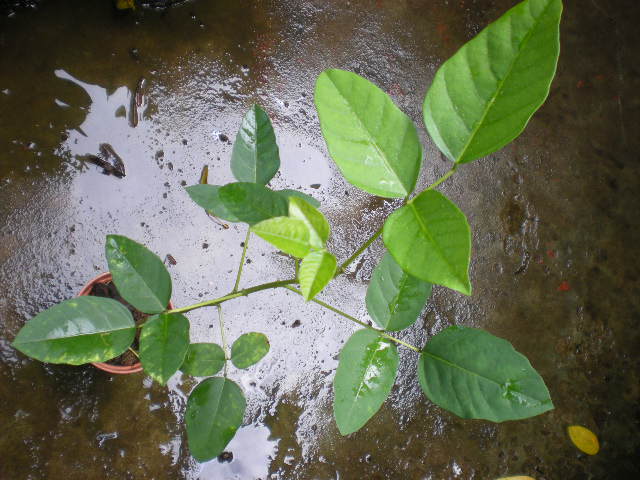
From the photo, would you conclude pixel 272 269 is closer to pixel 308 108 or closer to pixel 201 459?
pixel 308 108

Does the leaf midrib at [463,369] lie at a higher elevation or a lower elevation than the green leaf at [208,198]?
lower

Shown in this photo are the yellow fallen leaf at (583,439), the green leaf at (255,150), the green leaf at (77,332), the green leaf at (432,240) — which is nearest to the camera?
the green leaf at (432,240)

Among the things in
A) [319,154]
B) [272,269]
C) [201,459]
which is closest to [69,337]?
[201,459]

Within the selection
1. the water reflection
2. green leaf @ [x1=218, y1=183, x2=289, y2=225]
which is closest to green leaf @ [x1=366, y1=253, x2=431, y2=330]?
green leaf @ [x1=218, y1=183, x2=289, y2=225]

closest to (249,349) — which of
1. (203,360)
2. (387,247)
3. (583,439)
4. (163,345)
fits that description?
(203,360)

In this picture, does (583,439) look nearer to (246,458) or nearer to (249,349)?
(246,458)

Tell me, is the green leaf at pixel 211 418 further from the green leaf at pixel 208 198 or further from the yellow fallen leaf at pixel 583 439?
the yellow fallen leaf at pixel 583 439

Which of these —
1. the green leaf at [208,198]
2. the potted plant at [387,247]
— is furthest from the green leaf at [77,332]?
the green leaf at [208,198]
